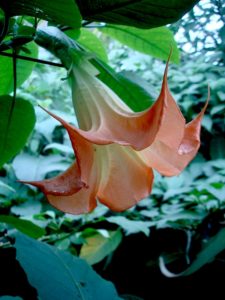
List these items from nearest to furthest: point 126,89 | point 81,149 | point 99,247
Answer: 1. point 81,149
2. point 126,89
3. point 99,247

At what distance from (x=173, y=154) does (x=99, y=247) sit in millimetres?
644

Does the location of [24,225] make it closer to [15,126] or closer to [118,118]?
[15,126]

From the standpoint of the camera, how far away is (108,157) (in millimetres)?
375

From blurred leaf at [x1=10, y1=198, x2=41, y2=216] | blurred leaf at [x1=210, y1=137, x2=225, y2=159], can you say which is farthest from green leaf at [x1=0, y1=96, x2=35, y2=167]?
blurred leaf at [x1=210, y1=137, x2=225, y2=159]

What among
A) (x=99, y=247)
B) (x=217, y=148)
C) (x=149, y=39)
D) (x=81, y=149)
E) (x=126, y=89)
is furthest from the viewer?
(x=217, y=148)

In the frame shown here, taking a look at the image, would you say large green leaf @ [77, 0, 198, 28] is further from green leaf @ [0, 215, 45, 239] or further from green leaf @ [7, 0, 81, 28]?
green leaf @ [0, 215, 45, 239]

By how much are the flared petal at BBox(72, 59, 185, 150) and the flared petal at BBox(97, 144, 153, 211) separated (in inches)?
1.4

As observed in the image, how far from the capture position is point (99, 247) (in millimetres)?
956

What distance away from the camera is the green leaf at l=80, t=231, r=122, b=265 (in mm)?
943

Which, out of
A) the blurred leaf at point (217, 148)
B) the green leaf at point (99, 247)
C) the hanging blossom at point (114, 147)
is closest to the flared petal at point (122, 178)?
the hanging blossom at point (114, 147)

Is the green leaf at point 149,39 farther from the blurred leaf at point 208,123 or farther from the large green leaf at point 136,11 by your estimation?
the blurred leaf at point 208,123

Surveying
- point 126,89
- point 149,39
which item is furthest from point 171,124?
point 149,39

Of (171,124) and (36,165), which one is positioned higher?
(171,124)

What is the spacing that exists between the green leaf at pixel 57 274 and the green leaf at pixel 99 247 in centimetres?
55
